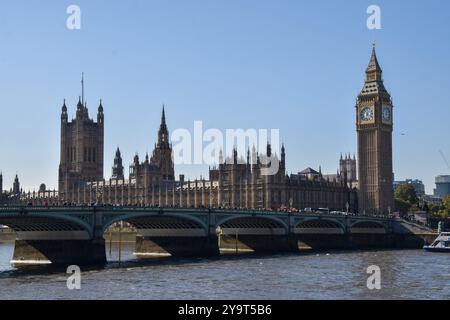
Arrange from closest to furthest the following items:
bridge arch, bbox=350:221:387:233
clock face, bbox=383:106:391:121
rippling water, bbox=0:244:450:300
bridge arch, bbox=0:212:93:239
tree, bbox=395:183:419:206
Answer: rippling water, bbox=0:244:450:300, bridge arch, bbox=0:212:93:239, bridge arch, bbox=350:221:387:233, clock face, bbox=383:106:391:121, tree, bbox=395:183:419:206

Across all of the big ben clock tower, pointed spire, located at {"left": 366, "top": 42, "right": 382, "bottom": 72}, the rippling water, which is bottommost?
the rippling water

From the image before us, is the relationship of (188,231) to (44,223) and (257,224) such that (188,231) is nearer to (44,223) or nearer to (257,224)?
(257,224)

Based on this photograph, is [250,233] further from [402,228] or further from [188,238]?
[402,228]

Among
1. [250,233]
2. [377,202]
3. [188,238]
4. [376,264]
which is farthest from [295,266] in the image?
[377,202]

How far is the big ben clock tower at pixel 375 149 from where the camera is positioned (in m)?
161

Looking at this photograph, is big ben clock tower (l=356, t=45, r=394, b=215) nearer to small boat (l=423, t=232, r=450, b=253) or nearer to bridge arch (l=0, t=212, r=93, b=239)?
small boat (l=423, t=232, r=450, b=253)

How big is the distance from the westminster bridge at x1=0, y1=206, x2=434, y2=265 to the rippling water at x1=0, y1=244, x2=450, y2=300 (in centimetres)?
388

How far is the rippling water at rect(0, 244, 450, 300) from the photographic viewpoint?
47188mm

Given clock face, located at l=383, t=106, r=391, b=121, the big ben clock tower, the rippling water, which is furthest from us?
clock face, located at l=383, t=106, r=391, b=121


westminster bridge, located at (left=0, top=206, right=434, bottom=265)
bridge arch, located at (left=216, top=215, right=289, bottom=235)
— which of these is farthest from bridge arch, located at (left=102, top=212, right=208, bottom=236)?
bridge arch, located at (left=216, top=215, right=289, bottom=235)

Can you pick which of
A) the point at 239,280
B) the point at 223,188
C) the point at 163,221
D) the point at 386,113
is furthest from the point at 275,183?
the point at 239,280

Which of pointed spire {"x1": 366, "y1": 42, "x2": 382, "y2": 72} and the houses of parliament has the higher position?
pointed spire {"x1": 366, "y1": 42, "x2": 382, "y2": 72}

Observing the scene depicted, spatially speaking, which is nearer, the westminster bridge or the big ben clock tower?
the westminster bridge

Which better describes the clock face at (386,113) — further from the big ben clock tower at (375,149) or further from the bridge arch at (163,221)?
the bridge arch at (163,221)
